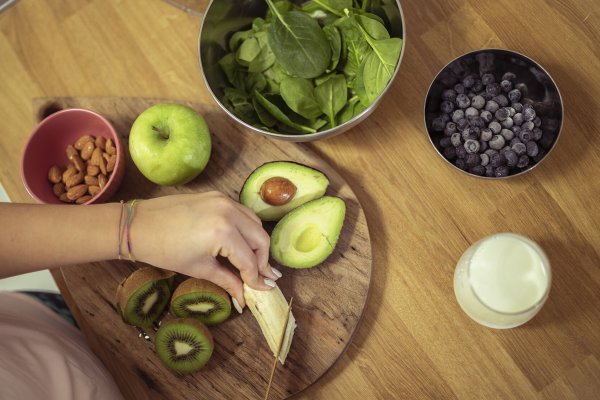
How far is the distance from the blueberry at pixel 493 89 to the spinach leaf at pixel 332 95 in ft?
0.72

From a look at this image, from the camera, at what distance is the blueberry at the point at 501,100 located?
2.79 ft

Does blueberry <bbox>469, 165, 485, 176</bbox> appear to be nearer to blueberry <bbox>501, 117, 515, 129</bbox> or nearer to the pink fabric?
blueberry <bbox>501, 117, 515, 129</bbox>

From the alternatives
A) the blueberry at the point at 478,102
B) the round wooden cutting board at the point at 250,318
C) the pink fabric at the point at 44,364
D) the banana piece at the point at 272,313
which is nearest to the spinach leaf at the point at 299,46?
the round wooden cutting board at the point at 250,318

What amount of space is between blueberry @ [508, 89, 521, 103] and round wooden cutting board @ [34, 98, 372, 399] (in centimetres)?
29

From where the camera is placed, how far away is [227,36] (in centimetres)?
92

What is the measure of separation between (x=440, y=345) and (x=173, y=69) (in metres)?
0.66

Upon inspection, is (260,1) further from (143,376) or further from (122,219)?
(143,376)

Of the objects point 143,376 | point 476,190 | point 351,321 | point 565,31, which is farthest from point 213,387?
point 565,31

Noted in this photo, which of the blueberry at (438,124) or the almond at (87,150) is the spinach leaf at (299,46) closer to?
the blueberry at (438,124)

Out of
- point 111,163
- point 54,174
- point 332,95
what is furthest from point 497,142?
point 54,174

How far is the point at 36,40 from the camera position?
104 cm

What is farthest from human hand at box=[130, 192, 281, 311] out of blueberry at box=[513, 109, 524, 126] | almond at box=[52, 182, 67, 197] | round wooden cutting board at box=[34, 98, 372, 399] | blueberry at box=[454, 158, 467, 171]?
blueberry at box=[513, 109, 524, 126]

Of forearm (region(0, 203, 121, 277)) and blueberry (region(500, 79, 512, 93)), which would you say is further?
blueberry (region(500, 79, 512, 93))

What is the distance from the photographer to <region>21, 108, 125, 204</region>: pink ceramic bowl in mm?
896
